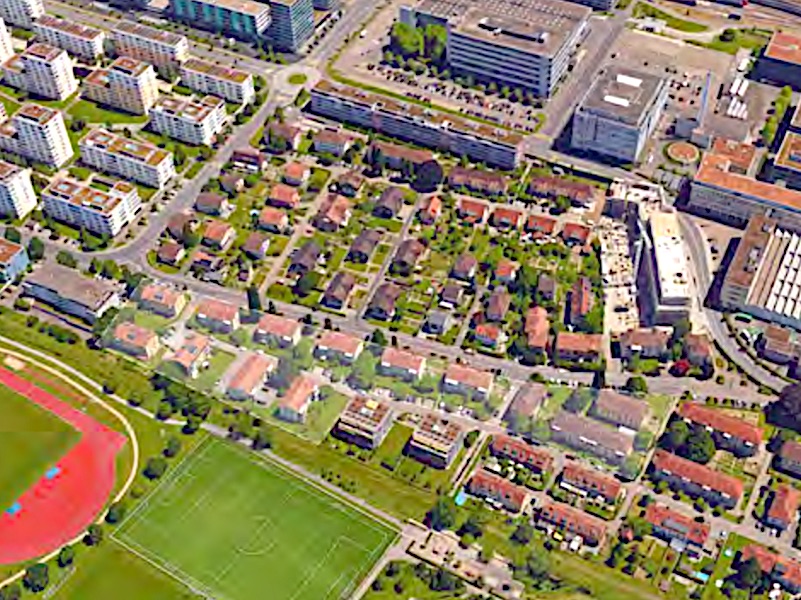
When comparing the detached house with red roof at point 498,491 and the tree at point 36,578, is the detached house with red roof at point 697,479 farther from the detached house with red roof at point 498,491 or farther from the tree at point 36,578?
the tree at point 36,578

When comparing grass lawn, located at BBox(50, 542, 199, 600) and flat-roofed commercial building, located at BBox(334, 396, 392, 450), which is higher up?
flat-roofed commercial building, located at BBox(334, 396, 392, 450)

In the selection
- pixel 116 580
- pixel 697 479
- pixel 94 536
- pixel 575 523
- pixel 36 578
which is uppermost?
pixel 697 479

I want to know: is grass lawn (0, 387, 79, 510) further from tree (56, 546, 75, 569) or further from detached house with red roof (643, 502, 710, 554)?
detached house with red roof (643, 502, 710, 554)

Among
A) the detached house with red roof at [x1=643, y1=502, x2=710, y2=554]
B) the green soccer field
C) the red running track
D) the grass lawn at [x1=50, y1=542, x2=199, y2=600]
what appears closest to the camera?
the grass lawn at [x1=50, y1=542, x2=199, y2=600]

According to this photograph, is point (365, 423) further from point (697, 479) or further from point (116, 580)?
point (697, 479)

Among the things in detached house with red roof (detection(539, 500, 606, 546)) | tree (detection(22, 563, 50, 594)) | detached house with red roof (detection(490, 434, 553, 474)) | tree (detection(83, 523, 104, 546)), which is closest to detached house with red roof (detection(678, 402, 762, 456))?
detached house with red roof (detection(490, 434, 553, 474))

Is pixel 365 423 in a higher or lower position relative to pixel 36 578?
higher

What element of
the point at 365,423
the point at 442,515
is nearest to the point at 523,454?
the point at 442,515

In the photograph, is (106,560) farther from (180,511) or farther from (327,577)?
(327,577)
